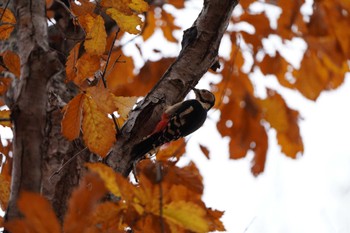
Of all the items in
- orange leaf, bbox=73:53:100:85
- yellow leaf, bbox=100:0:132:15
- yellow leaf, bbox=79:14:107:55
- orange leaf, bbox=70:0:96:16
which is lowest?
orange leaf, bbox=73:53:100:85

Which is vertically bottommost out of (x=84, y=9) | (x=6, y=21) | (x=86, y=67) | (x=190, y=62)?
(x=86, y=67)

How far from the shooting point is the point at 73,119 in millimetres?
2254

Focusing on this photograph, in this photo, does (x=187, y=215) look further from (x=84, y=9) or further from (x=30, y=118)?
(x=84, y=9)

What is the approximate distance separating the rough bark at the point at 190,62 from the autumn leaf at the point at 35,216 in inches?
50.7

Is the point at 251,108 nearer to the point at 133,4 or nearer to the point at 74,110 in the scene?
the point at 133,4

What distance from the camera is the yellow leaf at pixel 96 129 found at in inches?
88.4

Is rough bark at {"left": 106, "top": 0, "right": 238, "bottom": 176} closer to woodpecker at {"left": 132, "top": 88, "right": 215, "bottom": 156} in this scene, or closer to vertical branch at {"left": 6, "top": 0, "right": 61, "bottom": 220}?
woodpecker at {"left": 132, "top": 88, "right": 215, "bottom": 156}

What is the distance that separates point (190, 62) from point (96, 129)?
73 cm

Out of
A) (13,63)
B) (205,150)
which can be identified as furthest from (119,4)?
(205,150)

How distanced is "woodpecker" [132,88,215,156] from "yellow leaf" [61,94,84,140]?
35 centimetres

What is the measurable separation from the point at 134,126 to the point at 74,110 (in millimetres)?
405

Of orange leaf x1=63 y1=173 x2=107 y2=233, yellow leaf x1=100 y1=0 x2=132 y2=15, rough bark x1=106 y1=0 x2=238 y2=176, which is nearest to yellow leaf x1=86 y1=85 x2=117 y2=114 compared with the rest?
rough bark x1=106 y1=0 x2=238 y2=176

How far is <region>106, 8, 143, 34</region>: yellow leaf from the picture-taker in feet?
8.79

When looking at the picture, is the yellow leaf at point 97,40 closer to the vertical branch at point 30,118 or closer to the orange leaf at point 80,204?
the vertical branch at point 30,118
